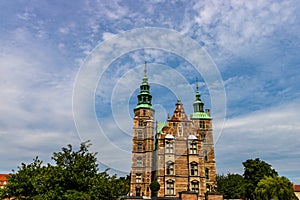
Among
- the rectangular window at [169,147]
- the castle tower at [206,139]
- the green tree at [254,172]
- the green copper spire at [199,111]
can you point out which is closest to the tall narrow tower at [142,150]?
the rectangular window at [169,147]

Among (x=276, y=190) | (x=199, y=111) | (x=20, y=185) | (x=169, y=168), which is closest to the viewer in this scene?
(x=20, y=185)

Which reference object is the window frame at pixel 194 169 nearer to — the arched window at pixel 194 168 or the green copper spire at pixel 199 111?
the arched window at pixel 194 168

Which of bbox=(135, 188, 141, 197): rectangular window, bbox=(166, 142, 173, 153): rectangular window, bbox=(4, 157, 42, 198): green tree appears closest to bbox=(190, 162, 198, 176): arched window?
bbox=(166, 142, 173, 153): rectangular window

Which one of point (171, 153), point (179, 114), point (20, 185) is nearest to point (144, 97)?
point (179, 114)

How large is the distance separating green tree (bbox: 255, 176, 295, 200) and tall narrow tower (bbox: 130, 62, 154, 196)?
619 inches

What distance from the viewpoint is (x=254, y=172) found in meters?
47.3

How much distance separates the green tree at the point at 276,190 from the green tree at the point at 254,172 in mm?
9606

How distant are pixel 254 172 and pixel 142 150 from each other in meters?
19.4

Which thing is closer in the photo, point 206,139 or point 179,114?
point 179,114

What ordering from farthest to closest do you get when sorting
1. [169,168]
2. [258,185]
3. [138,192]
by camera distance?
[138,192] < [169,168] < [258,185]

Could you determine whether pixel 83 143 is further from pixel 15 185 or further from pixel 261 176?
pixel 261 176

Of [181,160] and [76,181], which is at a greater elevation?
[181,160]

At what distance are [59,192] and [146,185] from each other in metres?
29.7

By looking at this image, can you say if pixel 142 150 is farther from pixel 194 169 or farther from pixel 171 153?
pixel 194 169
